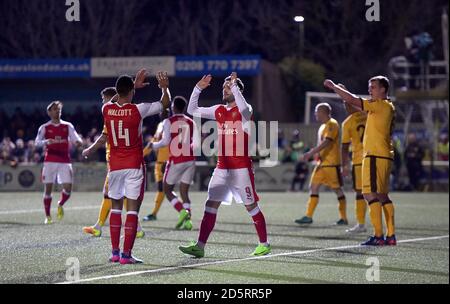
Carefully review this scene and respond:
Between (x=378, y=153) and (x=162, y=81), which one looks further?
(x=378, y=153)

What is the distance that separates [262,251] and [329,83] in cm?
223

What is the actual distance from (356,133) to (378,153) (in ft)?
8.97

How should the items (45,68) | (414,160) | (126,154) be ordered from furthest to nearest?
(45,68) < (414,160) < (126,154)

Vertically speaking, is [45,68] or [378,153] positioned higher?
[45,68]

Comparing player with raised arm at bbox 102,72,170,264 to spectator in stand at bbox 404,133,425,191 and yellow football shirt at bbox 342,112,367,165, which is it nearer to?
yellow football shirt at bbox 342,112,367,165

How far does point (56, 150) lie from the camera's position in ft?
53.1

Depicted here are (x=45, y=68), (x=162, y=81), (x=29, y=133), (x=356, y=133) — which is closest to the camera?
(x=162, y=81)

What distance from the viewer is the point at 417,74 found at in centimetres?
3347

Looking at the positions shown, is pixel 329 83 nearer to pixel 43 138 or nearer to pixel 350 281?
pixel 350 281

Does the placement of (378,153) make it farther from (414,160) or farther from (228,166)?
(414,160)

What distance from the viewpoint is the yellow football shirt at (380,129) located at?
38.2ft

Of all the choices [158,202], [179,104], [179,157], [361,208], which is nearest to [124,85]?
[179,104]

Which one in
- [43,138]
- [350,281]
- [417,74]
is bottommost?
[350,281]
